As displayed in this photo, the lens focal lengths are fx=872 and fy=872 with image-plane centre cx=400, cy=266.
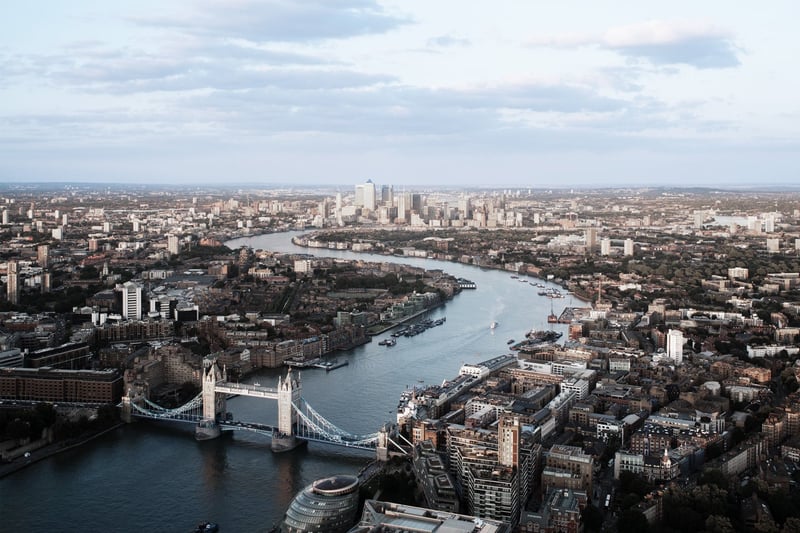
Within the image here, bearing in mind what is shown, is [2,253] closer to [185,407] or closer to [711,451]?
[185,407]

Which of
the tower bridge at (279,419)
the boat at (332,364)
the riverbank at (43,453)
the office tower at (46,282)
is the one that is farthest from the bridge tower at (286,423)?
the office tower at (46,282)

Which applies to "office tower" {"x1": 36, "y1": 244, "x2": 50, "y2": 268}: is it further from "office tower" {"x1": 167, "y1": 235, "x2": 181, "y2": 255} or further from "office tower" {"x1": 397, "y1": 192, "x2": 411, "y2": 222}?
"office tower" {"x1": 397, "y1": 192, "x2": 411, "y2": 222}

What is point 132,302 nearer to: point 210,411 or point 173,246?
point 210,411

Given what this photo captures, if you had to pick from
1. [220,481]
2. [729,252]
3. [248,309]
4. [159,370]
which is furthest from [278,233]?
[220,481]

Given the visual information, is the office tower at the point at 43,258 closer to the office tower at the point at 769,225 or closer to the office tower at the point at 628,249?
the office tower at the point at 628,249

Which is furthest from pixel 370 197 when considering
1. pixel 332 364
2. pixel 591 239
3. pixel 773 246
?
pixel 332 364

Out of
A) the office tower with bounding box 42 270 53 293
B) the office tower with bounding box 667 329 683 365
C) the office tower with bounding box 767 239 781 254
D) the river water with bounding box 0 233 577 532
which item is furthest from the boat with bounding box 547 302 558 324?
the office tower with bounding box 767 239 781 254

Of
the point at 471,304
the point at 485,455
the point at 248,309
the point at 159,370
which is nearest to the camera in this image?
the point at 485,455
